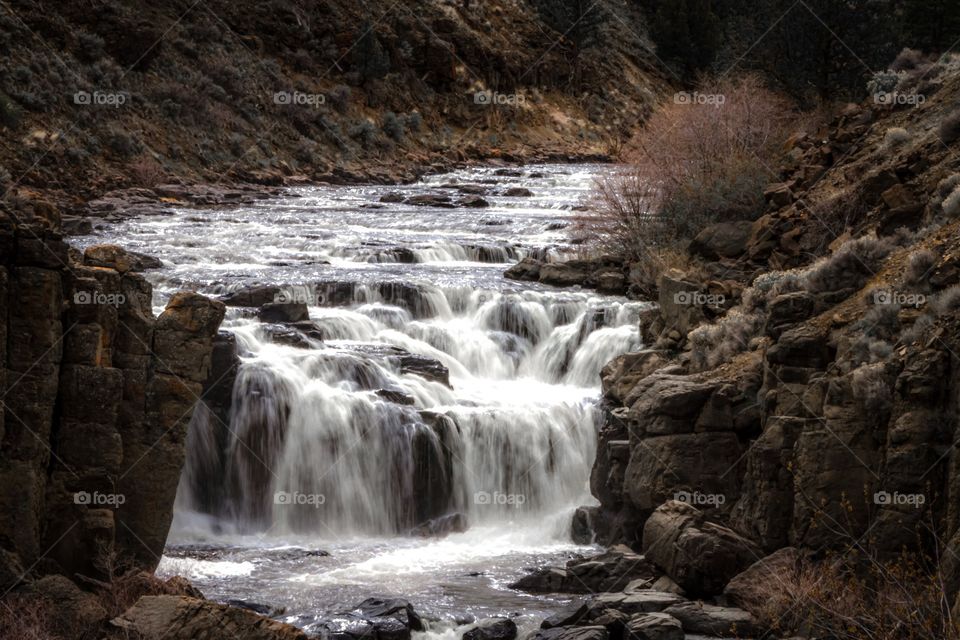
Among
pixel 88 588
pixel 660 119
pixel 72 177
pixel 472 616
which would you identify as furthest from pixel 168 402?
pixel 72 177

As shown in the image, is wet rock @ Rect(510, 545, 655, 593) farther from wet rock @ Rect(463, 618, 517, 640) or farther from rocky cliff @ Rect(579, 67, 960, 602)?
wet rock @ Rect(463, 618, 517, 640)

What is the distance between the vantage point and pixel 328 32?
66938mm

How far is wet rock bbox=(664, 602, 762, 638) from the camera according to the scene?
1548cm

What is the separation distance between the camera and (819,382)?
58.1 ft

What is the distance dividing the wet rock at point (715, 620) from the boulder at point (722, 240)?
526 inches

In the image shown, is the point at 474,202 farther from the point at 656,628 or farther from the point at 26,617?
the point at 26,617

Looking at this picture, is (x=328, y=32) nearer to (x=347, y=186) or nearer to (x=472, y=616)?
(x=347, y=186)

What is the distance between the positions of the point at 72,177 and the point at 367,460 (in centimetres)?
2335

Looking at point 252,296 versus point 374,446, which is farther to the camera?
point 252,296

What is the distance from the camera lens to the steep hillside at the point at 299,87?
45812 millimetres

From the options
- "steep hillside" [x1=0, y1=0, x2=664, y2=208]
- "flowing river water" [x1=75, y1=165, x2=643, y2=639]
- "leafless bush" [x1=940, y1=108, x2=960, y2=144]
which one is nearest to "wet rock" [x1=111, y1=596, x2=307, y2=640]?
"flowing river water" [x1=75, y1=165, x2=643, y2=639]

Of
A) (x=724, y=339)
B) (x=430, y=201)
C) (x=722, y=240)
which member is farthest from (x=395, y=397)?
(x=430, y=201)

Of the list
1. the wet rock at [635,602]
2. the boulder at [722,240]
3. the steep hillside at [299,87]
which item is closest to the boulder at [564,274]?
the boulder at [722,240]

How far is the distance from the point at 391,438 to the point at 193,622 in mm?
9652
